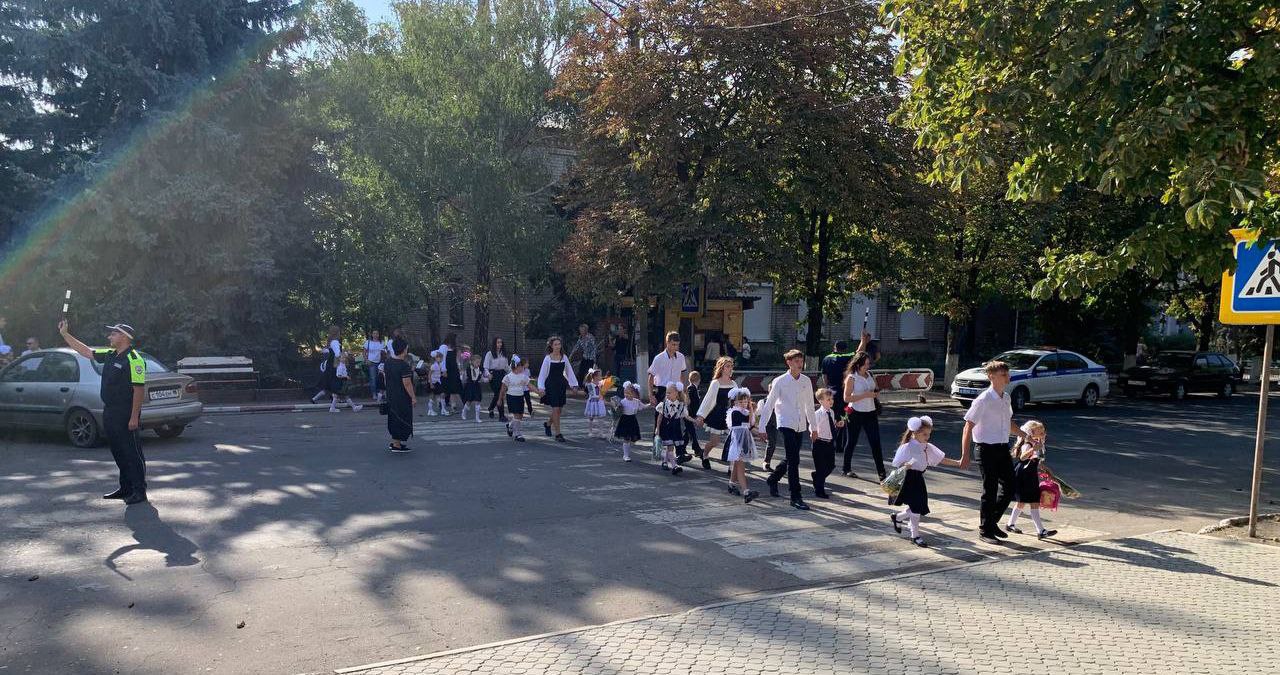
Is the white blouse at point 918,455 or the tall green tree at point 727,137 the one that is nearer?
the white blouse at point 918,455

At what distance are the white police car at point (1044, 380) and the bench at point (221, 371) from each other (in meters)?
16.9

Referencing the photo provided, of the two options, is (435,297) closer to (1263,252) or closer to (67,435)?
(67,435)

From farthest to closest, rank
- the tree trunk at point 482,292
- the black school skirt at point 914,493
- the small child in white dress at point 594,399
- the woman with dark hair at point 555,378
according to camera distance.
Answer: the tree trunk at point 482,292, the small child in white dress at point 594,399, the woman with dark hair at point 555,378, the black school skirt at point 914,493

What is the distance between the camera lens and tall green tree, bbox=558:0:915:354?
701 inches

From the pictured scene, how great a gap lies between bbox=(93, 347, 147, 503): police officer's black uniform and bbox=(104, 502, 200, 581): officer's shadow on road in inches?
12.1

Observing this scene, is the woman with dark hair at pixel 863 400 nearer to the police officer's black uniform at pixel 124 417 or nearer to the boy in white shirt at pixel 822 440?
the boy in white shirt at pixel 822 440

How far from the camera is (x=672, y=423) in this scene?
1141 cm

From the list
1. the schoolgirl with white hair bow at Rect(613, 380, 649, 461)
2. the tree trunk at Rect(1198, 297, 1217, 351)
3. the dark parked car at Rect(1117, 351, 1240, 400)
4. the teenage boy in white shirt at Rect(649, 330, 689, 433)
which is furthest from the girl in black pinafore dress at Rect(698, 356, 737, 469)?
the tree trunk at Rect(1198, 297, 1217, 351)

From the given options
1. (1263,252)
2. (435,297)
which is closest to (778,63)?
(1263,252)

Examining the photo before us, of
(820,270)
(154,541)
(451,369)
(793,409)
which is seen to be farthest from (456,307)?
(154,541)

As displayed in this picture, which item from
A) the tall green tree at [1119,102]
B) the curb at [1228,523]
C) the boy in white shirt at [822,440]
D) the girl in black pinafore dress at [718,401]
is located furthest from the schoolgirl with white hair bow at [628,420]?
the curb at [1228,523]

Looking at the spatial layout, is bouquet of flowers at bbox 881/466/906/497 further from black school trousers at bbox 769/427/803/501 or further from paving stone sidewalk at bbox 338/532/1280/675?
black school trousers at bbox 769/427/803/501

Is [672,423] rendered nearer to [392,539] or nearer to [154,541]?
[392,539]

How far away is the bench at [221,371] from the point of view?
19.7 meters
